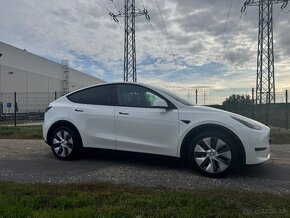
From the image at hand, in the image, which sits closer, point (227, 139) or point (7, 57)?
point (227, 139)

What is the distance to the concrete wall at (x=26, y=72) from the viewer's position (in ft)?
140

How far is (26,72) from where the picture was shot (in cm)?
4791

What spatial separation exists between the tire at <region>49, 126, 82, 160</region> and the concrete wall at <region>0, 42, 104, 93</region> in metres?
37.7

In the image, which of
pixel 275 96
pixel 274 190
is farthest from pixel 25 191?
pixel 275 96

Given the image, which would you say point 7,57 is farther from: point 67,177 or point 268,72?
point 67,177

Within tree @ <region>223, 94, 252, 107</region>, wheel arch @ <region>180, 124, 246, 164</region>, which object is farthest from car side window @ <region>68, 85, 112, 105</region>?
tree @ <region>223, 94, 252, 107</region>

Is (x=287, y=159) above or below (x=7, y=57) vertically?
below

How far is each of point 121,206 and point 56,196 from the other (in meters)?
0.94

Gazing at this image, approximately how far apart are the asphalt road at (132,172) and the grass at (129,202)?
1.59 feet

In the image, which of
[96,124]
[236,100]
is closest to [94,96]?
[96,124]

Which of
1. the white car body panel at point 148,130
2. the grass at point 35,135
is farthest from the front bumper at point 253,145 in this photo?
the grass at point 35,135

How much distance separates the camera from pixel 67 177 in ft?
18.7

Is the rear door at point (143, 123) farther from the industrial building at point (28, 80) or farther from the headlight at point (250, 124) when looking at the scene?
the industrial building at point (28, 80)

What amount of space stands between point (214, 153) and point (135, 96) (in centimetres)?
182
